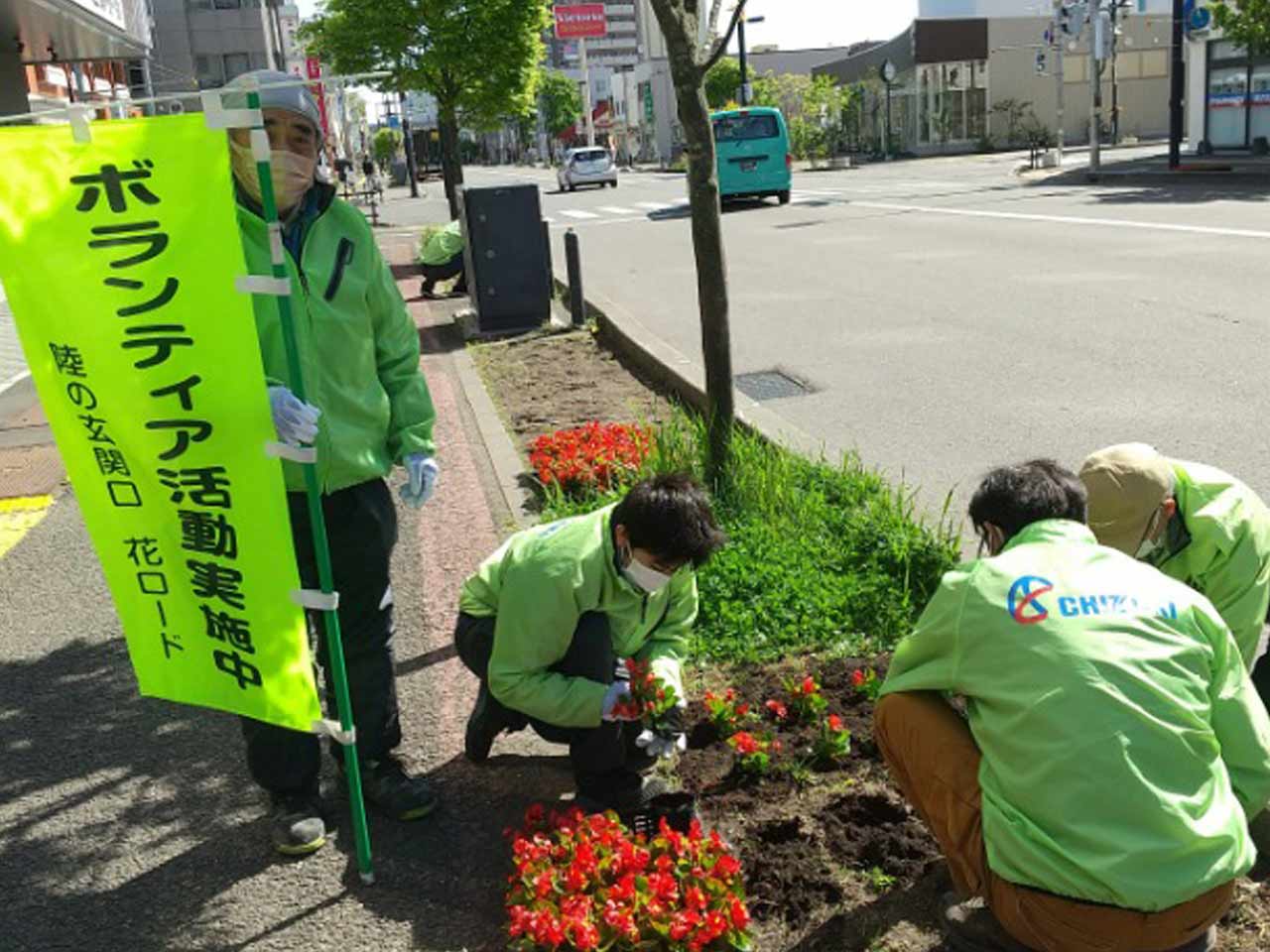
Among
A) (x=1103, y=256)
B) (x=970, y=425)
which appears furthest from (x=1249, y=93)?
(x=970, y=425)

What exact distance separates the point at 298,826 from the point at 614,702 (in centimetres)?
89

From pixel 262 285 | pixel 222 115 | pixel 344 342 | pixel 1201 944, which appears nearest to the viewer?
pixel 1201 944

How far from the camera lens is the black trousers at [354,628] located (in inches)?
125

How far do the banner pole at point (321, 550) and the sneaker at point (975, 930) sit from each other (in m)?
1.39

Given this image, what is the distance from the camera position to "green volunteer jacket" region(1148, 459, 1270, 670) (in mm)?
2916

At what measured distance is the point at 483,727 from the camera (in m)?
3.49

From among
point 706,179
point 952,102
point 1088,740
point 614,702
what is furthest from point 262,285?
point 952,102

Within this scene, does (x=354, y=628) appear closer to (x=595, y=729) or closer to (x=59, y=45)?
(x=595, y=729)

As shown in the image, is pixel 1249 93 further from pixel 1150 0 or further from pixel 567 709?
pixel 1150 0

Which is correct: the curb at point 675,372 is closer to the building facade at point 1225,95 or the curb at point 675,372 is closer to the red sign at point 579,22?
the building facade at point 1225,95

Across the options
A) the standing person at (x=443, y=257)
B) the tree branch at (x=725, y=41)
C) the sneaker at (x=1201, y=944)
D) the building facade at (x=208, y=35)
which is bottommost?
the sneaker at (x=1201, y=944)

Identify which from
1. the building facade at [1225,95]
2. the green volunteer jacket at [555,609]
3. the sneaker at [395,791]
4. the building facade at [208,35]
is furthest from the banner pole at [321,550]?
the building facade at [208,35]

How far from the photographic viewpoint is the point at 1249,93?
29.5 meters

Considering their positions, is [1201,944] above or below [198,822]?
above
